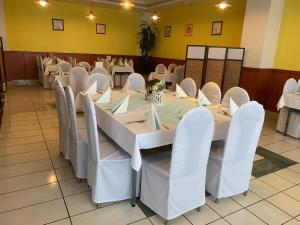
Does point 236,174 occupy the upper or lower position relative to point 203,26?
lower

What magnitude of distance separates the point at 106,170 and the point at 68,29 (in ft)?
24.9

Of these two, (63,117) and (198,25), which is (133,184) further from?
(198,25)

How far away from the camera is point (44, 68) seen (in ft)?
22.8

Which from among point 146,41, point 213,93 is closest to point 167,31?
point 146,41

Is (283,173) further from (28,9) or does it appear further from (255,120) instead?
(28,9)

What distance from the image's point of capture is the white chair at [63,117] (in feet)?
8.16

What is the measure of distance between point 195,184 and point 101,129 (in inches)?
48.3

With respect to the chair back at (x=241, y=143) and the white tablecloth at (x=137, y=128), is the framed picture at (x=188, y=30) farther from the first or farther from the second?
the chair back at (x=241, y=143)

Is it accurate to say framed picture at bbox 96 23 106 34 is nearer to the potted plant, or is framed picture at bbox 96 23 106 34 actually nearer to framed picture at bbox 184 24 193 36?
the potted plant

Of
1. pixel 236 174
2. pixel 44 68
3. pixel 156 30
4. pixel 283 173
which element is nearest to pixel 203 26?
pixel 156 30

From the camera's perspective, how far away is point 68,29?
8359 millimetres

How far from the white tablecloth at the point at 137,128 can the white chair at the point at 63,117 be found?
363 millimetres

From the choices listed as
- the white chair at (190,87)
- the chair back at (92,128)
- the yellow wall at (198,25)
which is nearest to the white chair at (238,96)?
the white chair at (190,87)

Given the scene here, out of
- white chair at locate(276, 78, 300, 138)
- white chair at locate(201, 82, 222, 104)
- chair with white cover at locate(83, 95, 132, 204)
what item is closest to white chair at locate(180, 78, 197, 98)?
white chair at locate(201, 82, 222, 104)
